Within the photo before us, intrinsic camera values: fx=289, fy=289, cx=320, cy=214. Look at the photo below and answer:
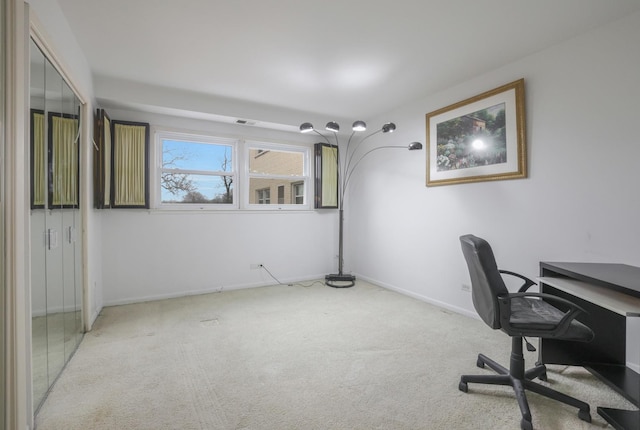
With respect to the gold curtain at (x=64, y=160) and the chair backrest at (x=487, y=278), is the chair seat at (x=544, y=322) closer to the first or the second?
the chair backrest at (x=487, y=278)

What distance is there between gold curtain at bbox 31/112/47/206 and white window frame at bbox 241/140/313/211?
2.54 m

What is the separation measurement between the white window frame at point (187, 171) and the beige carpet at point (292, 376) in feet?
4.51

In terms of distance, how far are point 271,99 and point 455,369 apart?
3.46 meters

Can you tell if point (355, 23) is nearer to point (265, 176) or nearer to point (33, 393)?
point (265, 176)

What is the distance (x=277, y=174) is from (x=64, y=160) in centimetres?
272

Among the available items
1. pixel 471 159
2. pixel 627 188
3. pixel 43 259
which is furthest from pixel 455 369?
pixel 43 259

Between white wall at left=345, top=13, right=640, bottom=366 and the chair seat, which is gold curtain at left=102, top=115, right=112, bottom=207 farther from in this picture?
the chair seat

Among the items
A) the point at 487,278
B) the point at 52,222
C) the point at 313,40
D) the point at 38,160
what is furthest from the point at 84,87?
the point at 487,278

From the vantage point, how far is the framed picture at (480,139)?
2.68m

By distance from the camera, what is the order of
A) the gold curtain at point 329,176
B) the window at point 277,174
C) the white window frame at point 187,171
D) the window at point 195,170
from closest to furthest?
the white window frame at point 187,171
the window at point 195,170
the window at point 277,174
the gold curtain at point 329,176

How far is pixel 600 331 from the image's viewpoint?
79.0 inches

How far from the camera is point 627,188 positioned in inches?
81.9

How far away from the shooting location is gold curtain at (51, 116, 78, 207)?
1971 mm

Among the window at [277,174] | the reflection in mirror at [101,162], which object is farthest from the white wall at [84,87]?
the window at [277,174]
